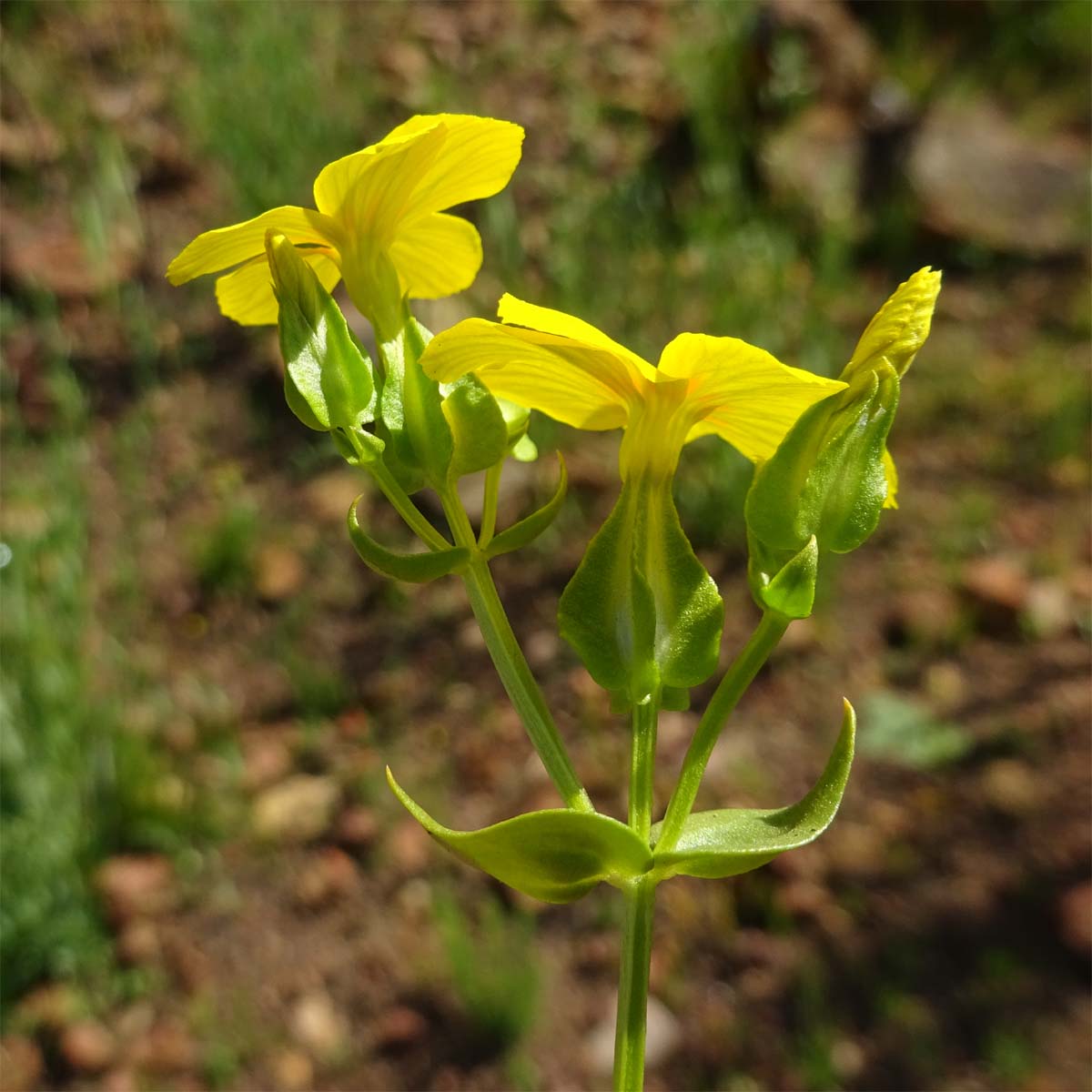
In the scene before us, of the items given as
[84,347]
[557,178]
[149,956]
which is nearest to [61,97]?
[84,347]

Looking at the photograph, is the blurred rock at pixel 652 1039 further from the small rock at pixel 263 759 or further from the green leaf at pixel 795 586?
the green leaf at pixel 795 586

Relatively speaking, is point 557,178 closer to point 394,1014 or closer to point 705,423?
point 394,1014

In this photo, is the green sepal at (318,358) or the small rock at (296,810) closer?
the green sepal at (318,358)

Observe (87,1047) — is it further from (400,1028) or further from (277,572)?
(277,572)

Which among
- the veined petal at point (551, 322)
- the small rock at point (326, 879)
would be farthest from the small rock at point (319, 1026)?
the veined petal at point (551, 322)

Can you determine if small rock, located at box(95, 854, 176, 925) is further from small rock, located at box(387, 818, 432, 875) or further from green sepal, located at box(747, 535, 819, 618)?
green sepal, located at box(747, 535, 819, 618)
